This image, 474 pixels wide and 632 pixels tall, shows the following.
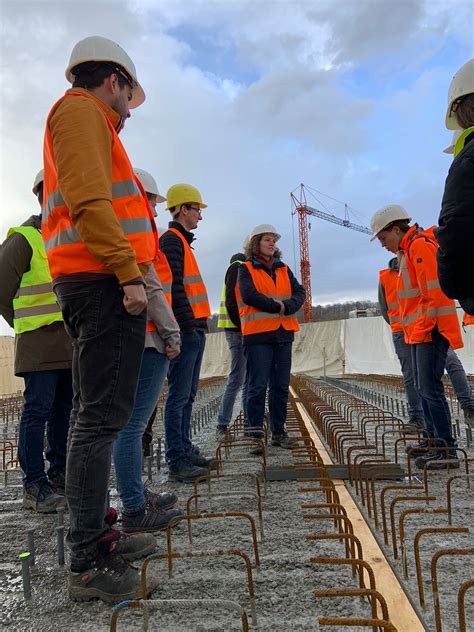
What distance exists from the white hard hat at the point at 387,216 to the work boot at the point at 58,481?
9.61ft

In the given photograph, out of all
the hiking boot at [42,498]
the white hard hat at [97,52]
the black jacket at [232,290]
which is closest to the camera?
the white hard hat at [97,52]

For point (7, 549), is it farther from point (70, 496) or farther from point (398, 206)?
point (398, 206)

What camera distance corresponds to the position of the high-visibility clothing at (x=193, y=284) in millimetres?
3124

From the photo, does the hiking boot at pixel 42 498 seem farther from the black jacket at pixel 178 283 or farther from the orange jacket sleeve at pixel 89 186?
the orange jacket sleeve at pixel 89 186

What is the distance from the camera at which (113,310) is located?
5.26ft

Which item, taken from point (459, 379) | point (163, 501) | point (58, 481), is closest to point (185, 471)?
point (163, 501)

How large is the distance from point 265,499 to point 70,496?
3.99ft

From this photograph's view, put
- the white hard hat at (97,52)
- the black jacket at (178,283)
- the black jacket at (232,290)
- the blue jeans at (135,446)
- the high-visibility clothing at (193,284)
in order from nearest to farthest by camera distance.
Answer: the white hard hat at (97,52) → the blue jeans at (135,446) → the black jacket at (178,283) → the high-visibility clothing at (193,284) → the black jacket at (232,290)

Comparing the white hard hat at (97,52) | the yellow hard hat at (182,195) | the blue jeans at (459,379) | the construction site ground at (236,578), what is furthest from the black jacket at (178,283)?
the blue jeans at (459,379)

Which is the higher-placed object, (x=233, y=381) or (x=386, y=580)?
(x=233, y=381)

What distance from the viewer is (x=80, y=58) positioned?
5.93 ft

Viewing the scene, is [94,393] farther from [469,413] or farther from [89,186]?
[469,413]

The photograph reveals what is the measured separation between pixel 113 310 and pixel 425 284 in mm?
2362

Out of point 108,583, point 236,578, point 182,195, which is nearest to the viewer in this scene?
point 108,583
